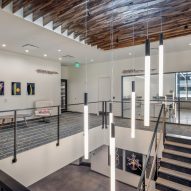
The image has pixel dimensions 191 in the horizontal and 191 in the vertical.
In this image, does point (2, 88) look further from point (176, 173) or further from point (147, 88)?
point (176, 173)

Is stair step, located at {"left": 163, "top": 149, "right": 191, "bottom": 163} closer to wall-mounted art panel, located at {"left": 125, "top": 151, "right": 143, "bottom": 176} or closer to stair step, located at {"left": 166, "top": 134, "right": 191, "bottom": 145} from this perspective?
stair step, located at {"left": 166, "top": 134, "right": 191, "bottom": 145}

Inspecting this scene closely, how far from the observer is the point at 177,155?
4207 mm

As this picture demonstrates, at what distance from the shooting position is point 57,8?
334 cm

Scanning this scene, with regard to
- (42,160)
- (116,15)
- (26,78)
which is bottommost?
(42,160)

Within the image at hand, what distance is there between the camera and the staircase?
12.1ft

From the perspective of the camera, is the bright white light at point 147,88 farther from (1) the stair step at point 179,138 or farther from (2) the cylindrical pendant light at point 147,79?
(1) the stair step at point 179,138

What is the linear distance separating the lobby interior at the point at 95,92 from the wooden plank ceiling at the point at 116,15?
0.02m

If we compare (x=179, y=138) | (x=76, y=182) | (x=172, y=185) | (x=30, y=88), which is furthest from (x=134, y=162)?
(x=30, y=88)

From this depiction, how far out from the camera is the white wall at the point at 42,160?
11.4ft

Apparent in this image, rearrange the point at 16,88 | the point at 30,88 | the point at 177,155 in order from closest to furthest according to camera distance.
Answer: the point at 177,155, the point at 16,88, the point at 30,88

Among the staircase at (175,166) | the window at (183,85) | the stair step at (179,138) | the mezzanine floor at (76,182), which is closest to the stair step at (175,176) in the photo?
the staircase at (175,166)

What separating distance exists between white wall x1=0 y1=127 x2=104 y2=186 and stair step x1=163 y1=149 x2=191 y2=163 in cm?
257

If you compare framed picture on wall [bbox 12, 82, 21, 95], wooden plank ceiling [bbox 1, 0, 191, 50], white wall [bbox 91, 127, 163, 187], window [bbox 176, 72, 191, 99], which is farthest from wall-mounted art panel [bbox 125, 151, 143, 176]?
framed picture on wall [bbox 12, 82, 21, 95]

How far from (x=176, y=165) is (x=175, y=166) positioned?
1.6 inches
